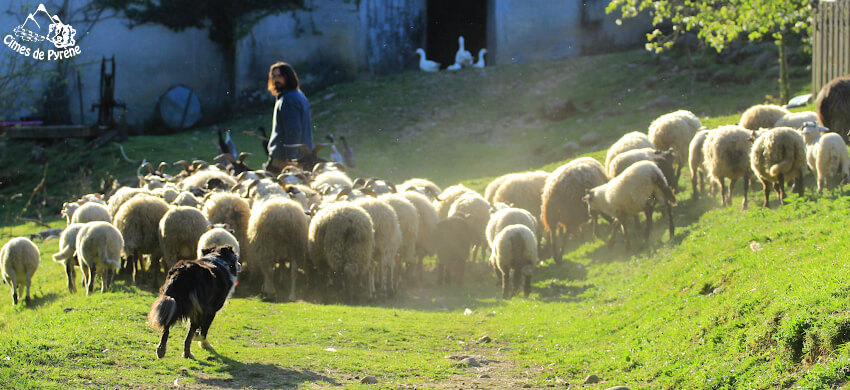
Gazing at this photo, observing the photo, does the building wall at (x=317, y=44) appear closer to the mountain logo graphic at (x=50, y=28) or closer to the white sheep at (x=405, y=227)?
the mountain logo graphic at (x=50, y=28)

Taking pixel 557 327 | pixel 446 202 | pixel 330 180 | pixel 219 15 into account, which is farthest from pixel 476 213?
pixel 219 15

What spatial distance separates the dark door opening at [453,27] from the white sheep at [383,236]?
21.7 metres

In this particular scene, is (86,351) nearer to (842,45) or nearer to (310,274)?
(310,274)

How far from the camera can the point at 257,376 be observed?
5898 mm

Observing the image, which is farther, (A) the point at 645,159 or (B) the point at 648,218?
(A) the point at 645,159

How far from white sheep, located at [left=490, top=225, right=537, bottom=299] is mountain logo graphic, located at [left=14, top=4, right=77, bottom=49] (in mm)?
19751

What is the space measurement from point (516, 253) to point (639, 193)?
203cm

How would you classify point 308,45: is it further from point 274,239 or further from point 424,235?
point 274,239

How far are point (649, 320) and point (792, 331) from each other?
2.15 meters

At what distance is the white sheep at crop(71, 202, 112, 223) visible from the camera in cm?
1113

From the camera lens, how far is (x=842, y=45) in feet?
48.0

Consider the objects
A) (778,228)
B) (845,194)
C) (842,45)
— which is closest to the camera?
(778,228)

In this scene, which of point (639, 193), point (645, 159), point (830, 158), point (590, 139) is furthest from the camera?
point (590, 139)

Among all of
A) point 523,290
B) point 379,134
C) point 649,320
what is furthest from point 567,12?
point 649,320
